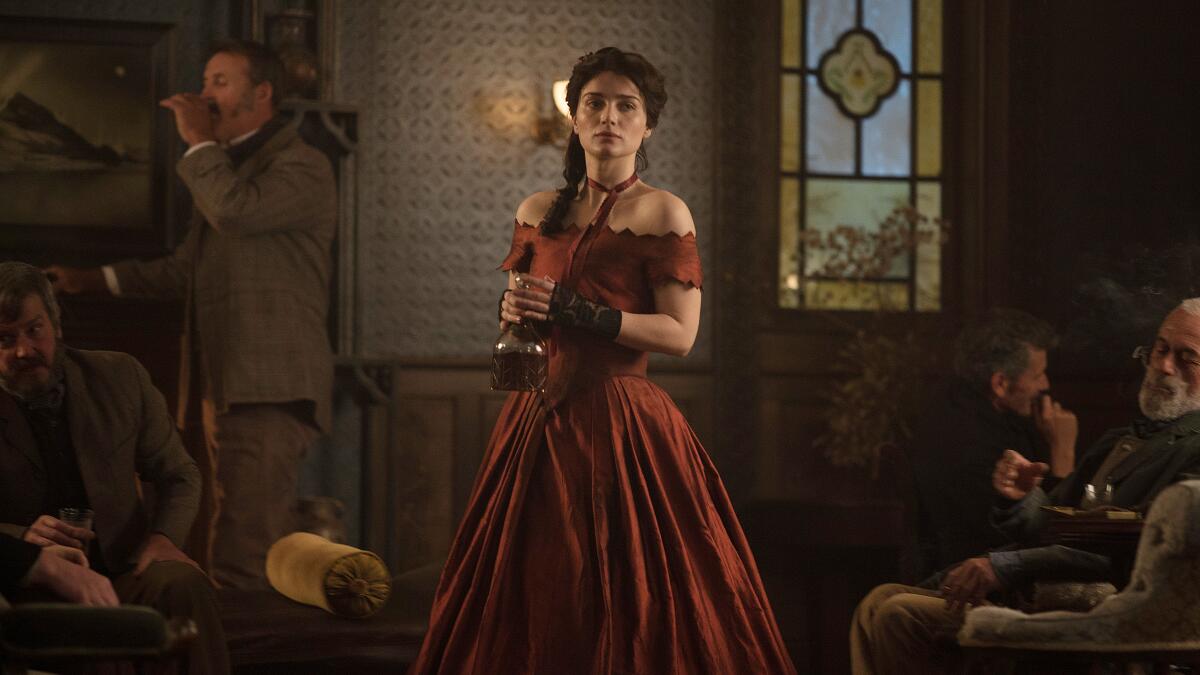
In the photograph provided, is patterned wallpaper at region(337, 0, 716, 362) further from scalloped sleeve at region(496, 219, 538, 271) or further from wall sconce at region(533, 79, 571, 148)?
scalloped sleeve at region(496, 219, 538, 271)

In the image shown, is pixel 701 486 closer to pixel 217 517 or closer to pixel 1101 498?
pixel 1101 498

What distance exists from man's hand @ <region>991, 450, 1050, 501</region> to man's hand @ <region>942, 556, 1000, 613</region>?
224 mm

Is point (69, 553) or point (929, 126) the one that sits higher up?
point (929, 126)

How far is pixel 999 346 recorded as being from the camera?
4359mm

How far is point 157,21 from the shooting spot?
5910mm

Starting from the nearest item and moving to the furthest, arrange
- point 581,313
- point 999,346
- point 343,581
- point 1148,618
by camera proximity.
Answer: point 1148,618 < point 581,313 < point 343,581 < point 999,346

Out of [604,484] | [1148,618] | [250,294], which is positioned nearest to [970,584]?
[1148,618]

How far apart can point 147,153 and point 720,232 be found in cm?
237

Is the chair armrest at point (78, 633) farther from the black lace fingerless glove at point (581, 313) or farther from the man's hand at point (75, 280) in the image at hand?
the man's hand at point (75, 280)

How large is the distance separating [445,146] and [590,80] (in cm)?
343

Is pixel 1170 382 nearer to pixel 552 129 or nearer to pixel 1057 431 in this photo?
pixel 1057 431

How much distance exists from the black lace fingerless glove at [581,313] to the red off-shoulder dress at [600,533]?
12 cm

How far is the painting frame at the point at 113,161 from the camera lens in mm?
5797

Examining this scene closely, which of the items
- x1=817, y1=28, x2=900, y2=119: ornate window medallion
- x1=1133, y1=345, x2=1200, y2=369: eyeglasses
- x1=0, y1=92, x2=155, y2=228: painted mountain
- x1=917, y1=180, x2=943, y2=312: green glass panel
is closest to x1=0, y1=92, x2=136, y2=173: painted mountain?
x1=0, y1=92, x2=155, y2=228: painted mountain
